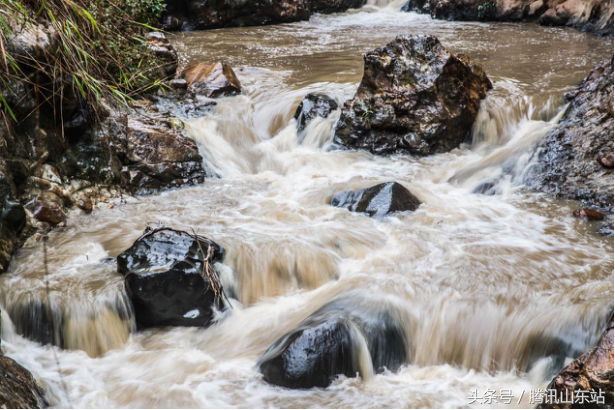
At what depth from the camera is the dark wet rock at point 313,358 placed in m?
3.44

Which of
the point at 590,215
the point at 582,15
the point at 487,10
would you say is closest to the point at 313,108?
the point at 590,215

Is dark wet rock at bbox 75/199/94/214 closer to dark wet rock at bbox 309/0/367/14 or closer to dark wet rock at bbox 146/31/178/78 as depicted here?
dark wet rock at bbox 146/31/178/78

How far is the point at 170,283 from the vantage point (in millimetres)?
3984

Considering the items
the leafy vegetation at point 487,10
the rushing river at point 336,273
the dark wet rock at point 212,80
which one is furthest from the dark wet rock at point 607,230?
the leafy vegetation at point 487,10

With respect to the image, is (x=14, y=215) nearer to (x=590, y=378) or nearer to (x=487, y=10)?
(x=590, y=378)

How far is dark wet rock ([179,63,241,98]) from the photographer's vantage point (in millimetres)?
7969

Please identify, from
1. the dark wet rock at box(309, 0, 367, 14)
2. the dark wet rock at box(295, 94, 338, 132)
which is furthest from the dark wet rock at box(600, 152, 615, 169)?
the dark wet rock at box(309, 0, 367, 14)

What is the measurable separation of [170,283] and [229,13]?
10392 mm

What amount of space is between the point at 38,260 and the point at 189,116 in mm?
3254

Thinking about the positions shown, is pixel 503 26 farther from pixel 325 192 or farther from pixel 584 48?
pixel 325 192

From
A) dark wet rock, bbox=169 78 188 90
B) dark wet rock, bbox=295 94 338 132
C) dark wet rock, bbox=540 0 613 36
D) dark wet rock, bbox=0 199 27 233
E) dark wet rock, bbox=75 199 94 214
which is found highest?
dark wet rock, bbox=540 0 613 36

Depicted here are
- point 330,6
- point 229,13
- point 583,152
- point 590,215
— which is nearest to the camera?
point 590,215

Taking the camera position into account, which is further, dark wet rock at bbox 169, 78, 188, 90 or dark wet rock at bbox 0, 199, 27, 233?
dark wet rock at bbox 169, 78, 188, 90

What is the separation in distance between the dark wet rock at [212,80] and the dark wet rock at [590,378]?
6103 mm
